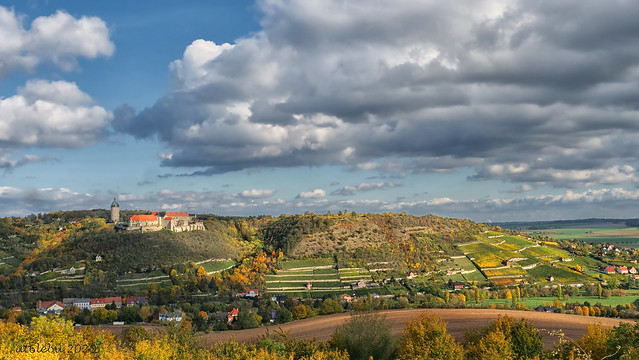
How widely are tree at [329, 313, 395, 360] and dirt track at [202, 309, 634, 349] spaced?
55.9ft

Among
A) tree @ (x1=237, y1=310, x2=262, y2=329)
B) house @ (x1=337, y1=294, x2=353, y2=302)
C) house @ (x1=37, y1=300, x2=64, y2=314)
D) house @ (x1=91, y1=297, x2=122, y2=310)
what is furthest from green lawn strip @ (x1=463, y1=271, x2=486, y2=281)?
house @ (x1=37, y1=300, x2=64, y2=314)

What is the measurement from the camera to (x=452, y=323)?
3051 inches

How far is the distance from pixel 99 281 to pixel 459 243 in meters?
127

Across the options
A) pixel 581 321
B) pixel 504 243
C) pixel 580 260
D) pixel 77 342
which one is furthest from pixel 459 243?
pixel 77 342

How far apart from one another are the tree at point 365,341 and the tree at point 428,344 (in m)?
4.38

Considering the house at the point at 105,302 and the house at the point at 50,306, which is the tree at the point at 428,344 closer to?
the house at the point at 105,302

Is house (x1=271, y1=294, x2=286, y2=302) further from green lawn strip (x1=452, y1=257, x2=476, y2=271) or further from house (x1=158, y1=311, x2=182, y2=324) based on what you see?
green lawn strip (x1=452, y1=257, x2=476, y2=271)

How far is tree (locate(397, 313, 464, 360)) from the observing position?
43.1 m

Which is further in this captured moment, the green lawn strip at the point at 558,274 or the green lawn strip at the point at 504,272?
the green lawn strip at the point at 504,272

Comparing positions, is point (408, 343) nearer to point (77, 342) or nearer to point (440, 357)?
point (440, 357)

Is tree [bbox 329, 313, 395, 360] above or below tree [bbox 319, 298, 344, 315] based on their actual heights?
above

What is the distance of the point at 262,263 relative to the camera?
163 m

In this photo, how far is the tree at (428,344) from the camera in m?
43.1

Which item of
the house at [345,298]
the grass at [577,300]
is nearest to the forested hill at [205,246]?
the house at [345,298]
